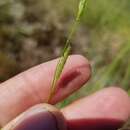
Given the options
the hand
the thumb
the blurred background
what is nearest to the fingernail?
the thumb

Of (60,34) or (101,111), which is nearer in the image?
(101,111)

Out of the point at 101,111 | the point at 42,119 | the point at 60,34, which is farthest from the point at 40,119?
the point at 60,34

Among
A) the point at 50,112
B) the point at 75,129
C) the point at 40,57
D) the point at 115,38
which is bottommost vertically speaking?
the point at 40,57

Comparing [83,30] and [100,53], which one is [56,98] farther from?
[83,30]

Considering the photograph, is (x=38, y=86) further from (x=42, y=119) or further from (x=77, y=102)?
(x=42, y=119)

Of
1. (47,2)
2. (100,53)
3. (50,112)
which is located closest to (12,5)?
(47,2)

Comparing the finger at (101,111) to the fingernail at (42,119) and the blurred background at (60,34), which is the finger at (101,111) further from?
the blurred background at (60,34)

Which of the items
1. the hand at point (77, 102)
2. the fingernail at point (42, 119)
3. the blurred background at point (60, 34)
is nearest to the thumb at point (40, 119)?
the fingernail at point (42, 119)
